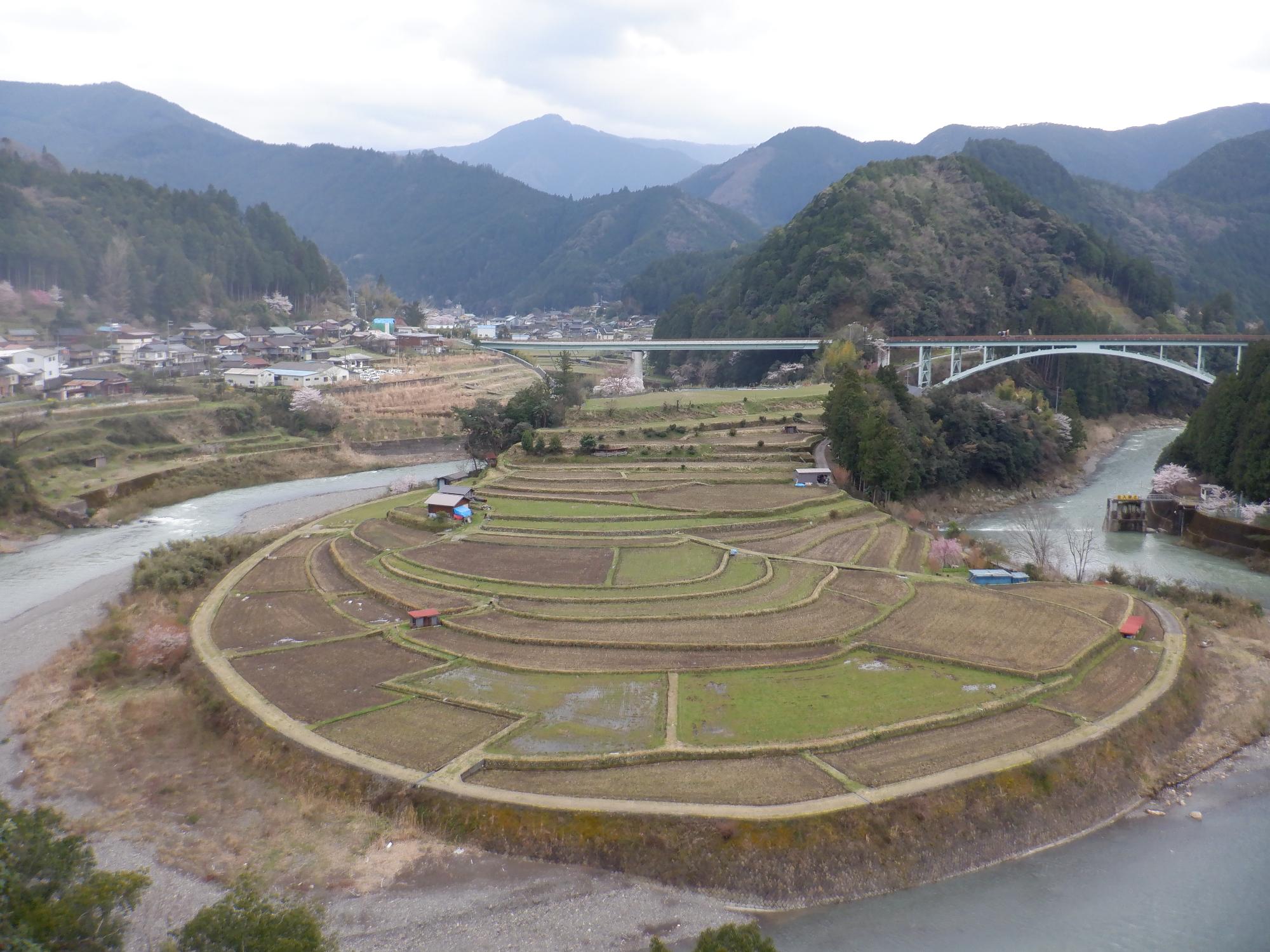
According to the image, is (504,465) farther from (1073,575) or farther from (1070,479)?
(1070,479)

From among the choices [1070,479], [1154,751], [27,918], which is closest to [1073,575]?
[1154,751]

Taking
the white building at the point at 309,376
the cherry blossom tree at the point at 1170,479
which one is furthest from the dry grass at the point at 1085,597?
the white building at the point at 309,376

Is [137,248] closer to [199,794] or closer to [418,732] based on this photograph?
[199,794]

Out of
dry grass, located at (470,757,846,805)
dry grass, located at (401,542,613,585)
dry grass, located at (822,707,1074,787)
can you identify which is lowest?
dry grass, located at (470,757,846,805)

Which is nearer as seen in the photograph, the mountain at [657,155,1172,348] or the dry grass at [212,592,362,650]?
the dry grass at [212,592,362,650]

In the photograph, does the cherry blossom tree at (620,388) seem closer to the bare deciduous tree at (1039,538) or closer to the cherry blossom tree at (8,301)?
the bare deciduous tree at (1039,538)

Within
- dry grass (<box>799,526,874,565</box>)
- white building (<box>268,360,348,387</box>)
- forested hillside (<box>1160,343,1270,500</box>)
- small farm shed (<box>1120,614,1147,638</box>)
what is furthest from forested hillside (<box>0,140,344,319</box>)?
small farm shed (<box>1120,614,1147,638</box>)

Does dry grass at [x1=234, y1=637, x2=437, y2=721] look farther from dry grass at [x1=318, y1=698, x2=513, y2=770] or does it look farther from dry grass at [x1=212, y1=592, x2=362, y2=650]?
dry grass at [x1=212, y1=592, x2=362, y2=650]
